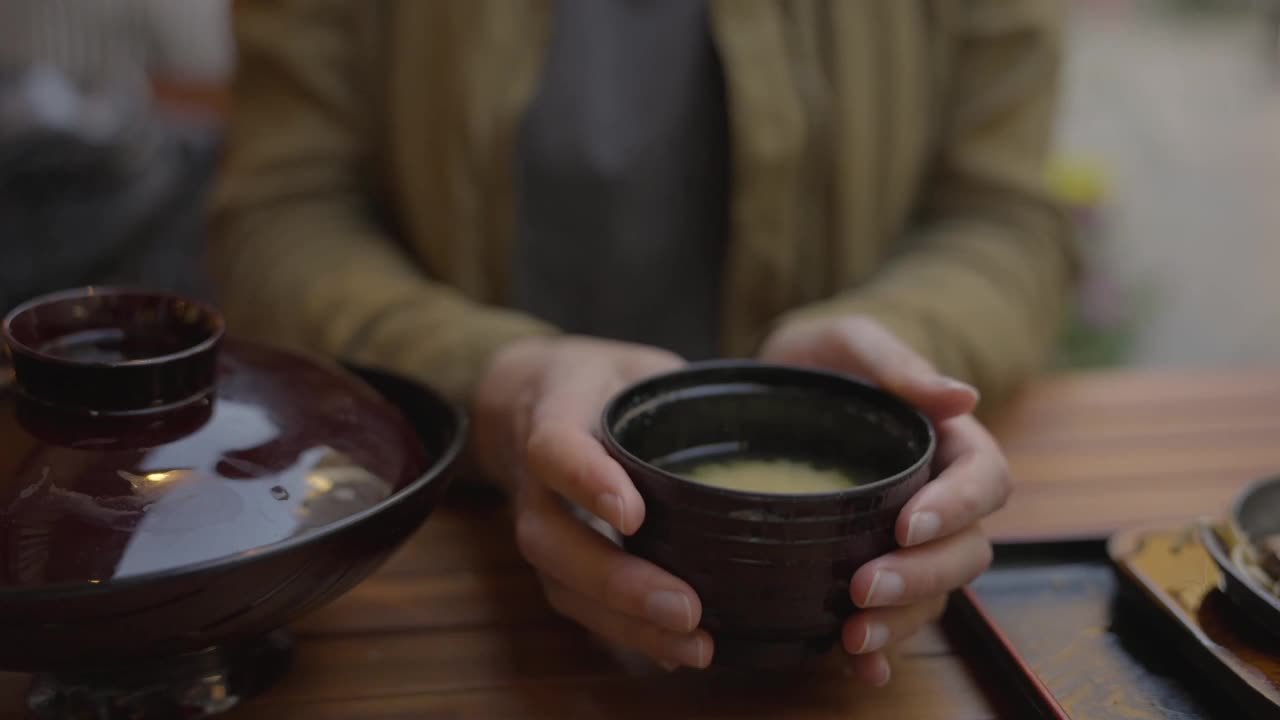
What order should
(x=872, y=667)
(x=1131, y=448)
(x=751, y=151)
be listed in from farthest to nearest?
(x=751, y=151), (x=1131, y=448), (x=872, y=667)

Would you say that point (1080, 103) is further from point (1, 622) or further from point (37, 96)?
point (1, 622)

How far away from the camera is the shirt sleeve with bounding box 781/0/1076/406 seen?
35.4 inches

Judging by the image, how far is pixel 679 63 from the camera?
3.22ft

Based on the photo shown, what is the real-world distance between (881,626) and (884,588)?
3 cm

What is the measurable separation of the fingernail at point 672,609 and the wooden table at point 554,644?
6 centimetres

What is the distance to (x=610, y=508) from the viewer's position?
487 mm

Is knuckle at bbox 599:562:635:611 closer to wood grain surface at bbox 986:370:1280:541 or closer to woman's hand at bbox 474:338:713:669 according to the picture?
woman's hand at bbox 474:338:713:669

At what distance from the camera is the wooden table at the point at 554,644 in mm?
527

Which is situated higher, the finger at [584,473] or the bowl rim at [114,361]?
the bowl rim at [114,361]

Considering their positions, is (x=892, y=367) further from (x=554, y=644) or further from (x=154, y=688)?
(x=154, y=688)

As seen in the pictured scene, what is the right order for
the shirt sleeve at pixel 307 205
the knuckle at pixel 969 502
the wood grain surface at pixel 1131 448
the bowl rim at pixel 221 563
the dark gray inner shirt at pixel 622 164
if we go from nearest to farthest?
the bowl rim at pixel 221 563 < the knuckle at pixel 969 502 < the wood grain surface at pixel 1131 448 < the shirt sleeve at pixel 307 205 < the dark gray inner shirt at pixel 622 164

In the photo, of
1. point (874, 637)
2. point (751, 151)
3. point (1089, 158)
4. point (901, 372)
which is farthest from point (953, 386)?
point (1089, 158)

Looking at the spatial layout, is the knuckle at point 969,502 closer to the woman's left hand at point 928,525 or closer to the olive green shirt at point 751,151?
the woman's left hand at point 928,525

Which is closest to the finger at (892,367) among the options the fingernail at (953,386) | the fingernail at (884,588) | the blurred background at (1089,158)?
the fingernail at (953,386)
